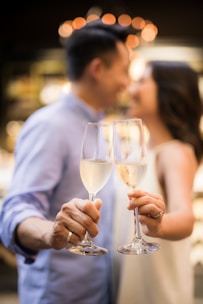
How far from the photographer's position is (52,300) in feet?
5.95

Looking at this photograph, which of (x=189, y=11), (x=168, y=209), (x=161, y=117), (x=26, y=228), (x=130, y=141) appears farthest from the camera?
(x=189, y=11)

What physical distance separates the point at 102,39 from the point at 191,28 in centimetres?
326

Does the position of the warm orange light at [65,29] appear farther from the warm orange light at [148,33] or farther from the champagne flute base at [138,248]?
the champagne flute base at [138,248]

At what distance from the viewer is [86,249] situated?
3.91 ft

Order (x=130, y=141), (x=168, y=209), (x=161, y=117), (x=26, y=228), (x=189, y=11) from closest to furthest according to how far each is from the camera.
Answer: (x=130, y=141) < (x=26, y=228) < (x=168, y=209) < (x=161, y=117) < (x=189, y=11)

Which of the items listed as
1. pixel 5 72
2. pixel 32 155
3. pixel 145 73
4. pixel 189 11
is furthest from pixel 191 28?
pixel 32 155

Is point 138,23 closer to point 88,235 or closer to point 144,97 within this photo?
point 144,97

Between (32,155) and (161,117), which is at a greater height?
(161,117)

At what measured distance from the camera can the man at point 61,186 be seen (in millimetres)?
1614

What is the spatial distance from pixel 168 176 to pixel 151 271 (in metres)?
0.34

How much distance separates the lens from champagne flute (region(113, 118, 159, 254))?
3.95ft

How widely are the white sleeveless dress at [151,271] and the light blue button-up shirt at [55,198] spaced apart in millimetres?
39

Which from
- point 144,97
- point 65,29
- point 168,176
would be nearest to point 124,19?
point 65,29

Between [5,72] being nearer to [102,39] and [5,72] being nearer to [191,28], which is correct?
[191,28]
